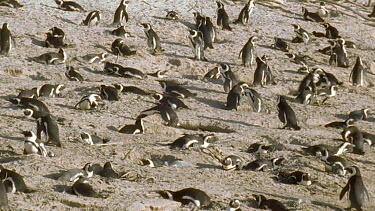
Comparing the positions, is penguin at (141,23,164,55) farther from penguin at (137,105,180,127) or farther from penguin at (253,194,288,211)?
penguin at (253,194,288,211)

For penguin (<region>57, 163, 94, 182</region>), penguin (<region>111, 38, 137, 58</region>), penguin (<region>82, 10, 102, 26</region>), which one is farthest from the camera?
penguin (<region>82, 10, 102, 26</region>)

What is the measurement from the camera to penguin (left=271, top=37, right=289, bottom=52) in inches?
882

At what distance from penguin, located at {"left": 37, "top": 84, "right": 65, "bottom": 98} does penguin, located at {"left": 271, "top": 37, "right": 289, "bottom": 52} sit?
639 cm

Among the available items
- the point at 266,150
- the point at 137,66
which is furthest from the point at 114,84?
the point at 266,150

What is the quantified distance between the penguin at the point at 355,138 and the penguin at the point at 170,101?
2860 mm

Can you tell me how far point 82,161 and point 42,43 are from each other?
6791 millimetres

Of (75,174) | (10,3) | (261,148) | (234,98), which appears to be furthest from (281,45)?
(75,174)

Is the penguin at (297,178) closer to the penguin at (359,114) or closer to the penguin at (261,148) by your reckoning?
the penguin at (261,148)

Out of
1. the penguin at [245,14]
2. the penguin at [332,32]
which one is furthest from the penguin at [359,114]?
the penguin at [245,14]

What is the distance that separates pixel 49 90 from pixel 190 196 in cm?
549

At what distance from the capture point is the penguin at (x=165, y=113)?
16812 mm

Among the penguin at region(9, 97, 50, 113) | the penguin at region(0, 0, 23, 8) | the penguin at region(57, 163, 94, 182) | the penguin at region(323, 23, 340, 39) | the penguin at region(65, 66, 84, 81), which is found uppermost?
the penguin at region(323, 23, 340, 39)

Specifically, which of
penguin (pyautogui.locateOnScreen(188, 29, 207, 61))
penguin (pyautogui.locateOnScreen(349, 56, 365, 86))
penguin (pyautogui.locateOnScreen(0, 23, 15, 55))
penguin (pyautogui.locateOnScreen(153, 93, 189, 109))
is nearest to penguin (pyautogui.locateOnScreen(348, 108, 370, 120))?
penguin (pyautogui.locateOnScreen(349, 56, 365, 86))

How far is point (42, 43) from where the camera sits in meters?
20.5
